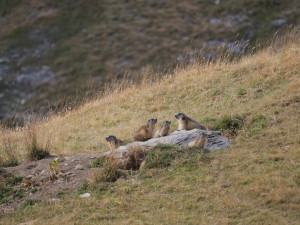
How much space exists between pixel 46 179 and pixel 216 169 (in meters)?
3.63

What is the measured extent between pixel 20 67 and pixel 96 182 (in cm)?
3044

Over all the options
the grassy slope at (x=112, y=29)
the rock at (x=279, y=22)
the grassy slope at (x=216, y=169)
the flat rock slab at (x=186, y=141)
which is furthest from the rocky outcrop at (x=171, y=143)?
the rock at (x=279, y=22)

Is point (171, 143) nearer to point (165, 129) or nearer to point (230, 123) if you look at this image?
point (165, 129)

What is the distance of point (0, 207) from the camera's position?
9117 mm

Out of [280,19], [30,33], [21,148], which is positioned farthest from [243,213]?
[30,33]

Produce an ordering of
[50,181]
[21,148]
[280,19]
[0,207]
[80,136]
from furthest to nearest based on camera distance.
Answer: [280,19] → [80,136] → [21,148] → [50,181] → [0,207]

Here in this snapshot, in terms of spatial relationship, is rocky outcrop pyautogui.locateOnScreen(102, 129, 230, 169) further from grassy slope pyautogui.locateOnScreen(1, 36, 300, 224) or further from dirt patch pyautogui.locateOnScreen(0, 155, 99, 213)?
dirt patch pyautogui.locateOnScreen(0, 155, 99, 213)

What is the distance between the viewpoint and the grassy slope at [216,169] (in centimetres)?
798

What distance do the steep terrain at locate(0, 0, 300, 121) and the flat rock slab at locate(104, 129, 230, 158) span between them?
74.0 ft

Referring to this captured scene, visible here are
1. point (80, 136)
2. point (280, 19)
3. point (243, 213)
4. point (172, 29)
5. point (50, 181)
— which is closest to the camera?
point (243, 213)

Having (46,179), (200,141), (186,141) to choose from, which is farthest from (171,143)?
(46,179)

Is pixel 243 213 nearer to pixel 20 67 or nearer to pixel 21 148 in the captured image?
pixel 21 148

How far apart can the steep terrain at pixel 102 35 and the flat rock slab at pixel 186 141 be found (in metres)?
22.5

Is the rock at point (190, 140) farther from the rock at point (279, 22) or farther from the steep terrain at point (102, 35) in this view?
the rock at point (279, 22)
